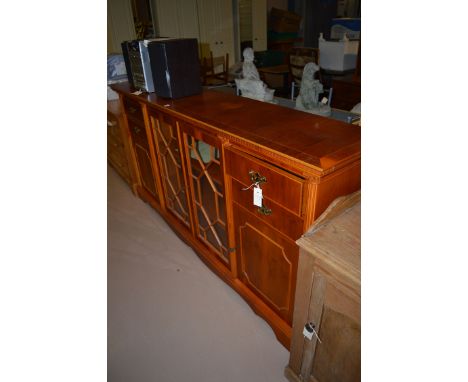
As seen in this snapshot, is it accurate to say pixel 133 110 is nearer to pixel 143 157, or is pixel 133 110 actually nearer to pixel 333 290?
pixel 143 157

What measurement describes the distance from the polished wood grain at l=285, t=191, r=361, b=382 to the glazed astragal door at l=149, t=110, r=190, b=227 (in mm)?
859

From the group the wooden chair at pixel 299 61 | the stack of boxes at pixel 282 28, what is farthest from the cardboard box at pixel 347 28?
the stack of boxes at pixel 282 28

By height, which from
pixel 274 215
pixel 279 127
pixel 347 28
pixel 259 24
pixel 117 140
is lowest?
pixel 117 140

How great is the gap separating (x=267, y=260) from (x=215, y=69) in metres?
4.09

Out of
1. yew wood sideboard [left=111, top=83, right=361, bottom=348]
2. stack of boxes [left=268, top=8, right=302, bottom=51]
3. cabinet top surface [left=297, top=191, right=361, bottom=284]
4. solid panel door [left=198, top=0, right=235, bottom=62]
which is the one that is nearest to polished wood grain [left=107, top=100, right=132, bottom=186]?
yew wood sideboard [left=111, top=83, right=361, bottom=348]

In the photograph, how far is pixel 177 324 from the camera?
1504mm

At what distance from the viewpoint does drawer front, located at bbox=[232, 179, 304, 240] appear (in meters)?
1.00

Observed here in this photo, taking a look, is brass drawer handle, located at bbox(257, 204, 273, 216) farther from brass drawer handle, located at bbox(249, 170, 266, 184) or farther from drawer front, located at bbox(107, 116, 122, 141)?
drawer front, located at bbox(107, 116, 122, 141)

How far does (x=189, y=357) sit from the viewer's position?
1.36m

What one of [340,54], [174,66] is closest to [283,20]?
[340,54]

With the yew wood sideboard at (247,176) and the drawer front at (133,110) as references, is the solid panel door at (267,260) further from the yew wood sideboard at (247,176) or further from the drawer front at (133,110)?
the drawer front at (133,110)
